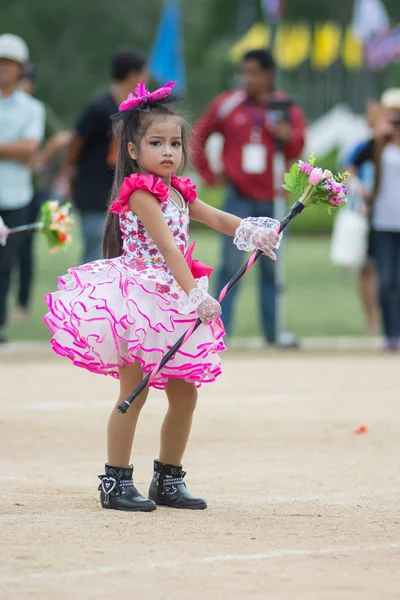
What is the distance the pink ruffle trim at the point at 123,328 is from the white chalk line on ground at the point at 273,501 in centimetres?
59

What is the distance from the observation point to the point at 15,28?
66125 millimetres

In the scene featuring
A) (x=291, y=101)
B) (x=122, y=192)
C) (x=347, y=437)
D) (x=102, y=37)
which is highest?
(x=102, y=37)

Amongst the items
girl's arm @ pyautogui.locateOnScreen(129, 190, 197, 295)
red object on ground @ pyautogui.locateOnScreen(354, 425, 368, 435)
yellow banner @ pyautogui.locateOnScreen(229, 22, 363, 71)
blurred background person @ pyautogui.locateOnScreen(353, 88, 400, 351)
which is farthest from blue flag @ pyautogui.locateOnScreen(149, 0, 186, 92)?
yellow banner @ pyautogui.locateOnScreen(229, 22, 363, 71)

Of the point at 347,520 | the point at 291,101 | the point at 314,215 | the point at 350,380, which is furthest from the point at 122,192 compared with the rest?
the point at 314,215

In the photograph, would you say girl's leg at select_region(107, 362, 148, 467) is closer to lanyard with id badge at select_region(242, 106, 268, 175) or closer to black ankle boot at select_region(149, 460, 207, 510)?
black ankle boot at select_region(149, 460, 207, 510)

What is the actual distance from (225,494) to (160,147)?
5.04 ft

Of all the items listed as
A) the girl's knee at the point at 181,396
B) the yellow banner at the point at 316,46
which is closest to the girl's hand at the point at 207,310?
the girl's knee at the point at 181,396

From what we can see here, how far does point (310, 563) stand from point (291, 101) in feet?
26.1

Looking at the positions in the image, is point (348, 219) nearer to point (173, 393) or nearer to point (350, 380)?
point (350, 380)

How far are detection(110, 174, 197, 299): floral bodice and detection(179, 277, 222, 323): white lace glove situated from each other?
0.11 m

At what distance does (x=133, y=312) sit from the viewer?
5457 millimetres

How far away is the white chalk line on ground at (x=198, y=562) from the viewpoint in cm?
425

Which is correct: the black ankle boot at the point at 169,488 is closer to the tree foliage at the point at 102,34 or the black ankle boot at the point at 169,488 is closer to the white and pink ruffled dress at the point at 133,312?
the white and pink ruffled dress at the point at 133,312

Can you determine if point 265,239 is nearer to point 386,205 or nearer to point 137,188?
point 137,188
